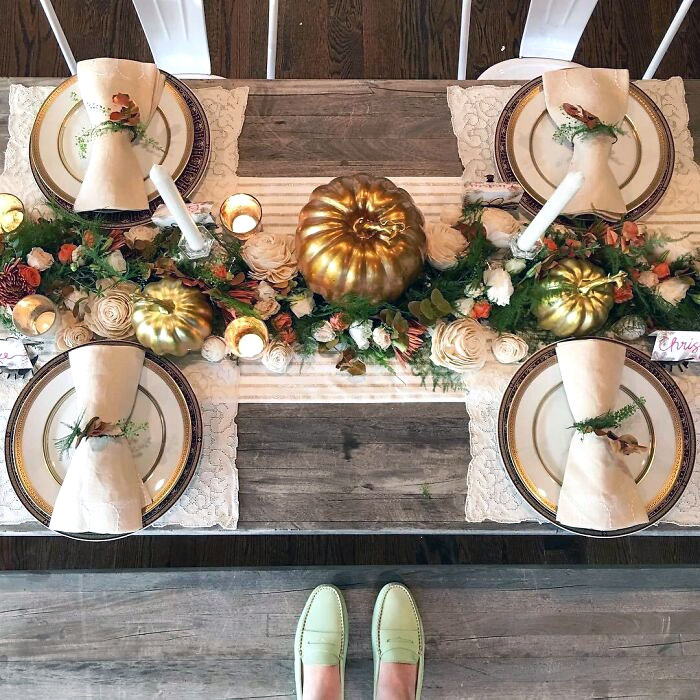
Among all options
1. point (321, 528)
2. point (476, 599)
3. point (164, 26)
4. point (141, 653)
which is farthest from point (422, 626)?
point (164, 26)

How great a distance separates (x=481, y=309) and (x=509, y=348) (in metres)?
0.08

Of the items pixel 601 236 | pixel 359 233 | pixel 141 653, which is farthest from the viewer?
pixel 141 653

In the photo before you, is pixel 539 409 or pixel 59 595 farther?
pixel 59 595

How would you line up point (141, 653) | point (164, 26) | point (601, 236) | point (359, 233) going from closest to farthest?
point (359, 233) < point (601, 236) < point (141, 653) < point (164, 26)

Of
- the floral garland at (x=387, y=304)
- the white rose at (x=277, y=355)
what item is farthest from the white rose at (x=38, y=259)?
the white rose at (x=277, y=355)

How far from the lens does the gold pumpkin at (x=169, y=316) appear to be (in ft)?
2.93

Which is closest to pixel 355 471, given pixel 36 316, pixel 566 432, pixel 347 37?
pixel 566 432

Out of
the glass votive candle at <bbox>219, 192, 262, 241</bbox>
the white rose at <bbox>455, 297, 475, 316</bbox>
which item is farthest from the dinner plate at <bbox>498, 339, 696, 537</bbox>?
the glass votive candle at <bbox>219, 192, 262, 241</bbox>

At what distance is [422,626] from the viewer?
1.20 meters

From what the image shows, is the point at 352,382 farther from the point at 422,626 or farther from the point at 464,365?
the point at 422,626

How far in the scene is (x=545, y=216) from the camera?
0.77 meters

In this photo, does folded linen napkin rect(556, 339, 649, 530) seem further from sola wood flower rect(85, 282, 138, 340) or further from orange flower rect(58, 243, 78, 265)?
orange flower rect(58, 243, 78, 265)

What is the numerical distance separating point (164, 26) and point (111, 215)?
59 centimetres

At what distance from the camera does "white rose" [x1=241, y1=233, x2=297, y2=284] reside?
0.91 meters
